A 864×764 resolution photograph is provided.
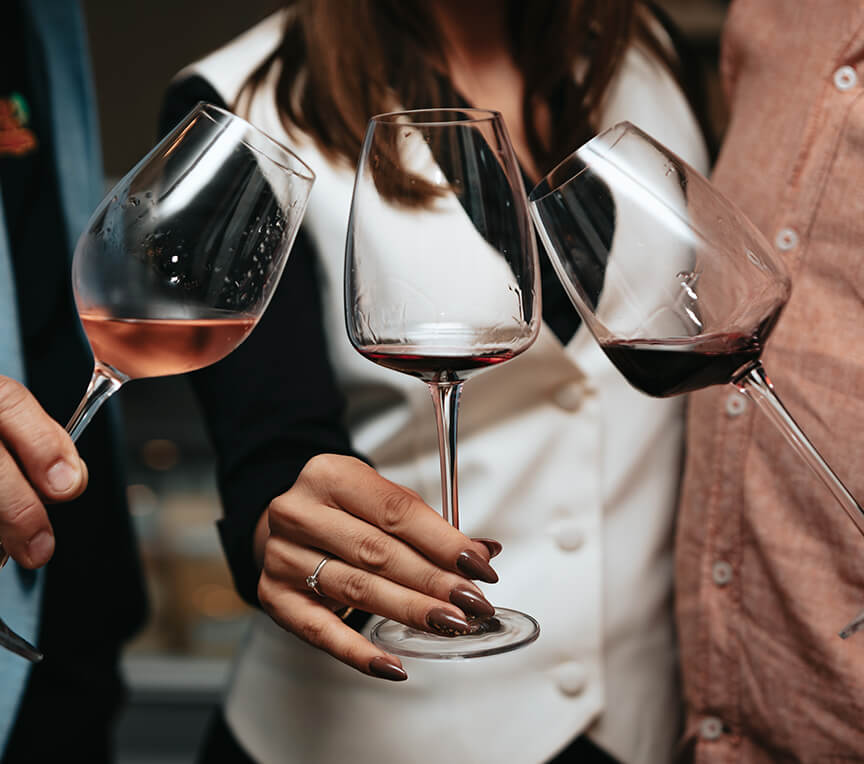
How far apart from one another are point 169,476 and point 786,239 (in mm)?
1403

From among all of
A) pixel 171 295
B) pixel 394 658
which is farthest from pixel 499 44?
pixel 394 658

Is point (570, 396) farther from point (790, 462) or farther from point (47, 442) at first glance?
point (47, 442)

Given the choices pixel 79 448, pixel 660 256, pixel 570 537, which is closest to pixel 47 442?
pixel 660 256

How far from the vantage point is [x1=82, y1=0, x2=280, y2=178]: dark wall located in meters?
1.89

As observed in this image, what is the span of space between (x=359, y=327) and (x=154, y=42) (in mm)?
1596

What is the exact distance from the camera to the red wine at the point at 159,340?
1.74ft

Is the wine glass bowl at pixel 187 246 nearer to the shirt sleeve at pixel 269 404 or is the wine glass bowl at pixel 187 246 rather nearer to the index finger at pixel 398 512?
the index finger at pixel 398 512

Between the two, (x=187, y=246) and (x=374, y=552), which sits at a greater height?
(x=187, y=246)

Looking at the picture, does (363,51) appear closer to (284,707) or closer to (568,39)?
(568,39)

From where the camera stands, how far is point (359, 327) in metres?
0.55

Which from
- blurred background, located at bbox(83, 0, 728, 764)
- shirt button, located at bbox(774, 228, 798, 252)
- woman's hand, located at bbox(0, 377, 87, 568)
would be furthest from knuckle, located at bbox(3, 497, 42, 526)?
blurred background, located at bbox(83, 0, 728, 764)

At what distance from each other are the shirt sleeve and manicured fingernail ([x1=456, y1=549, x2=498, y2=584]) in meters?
0.25

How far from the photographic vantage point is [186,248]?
0.52 metres

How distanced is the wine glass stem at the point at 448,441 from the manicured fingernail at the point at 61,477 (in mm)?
204
